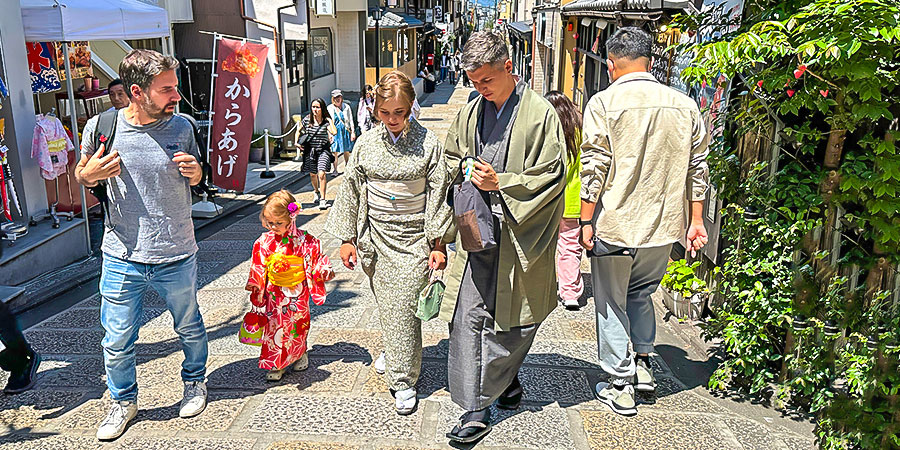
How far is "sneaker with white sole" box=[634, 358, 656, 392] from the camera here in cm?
402

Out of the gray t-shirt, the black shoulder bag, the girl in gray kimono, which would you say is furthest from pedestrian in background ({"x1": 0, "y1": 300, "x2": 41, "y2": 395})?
the girl in gray kimono

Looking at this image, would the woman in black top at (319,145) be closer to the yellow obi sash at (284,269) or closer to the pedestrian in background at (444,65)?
the yellow obi sash at (284,269)

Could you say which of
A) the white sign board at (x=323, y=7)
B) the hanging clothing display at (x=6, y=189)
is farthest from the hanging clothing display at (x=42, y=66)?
the white sign board at (x=323, y=7)

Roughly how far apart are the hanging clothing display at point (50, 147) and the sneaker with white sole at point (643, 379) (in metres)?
6.17

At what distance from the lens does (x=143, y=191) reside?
138 inches

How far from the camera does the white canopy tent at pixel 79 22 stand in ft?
21.7

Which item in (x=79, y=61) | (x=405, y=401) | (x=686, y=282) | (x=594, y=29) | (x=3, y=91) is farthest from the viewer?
(x=594, y=29)

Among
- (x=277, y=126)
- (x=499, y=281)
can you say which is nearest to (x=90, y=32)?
(x=499, y=281)

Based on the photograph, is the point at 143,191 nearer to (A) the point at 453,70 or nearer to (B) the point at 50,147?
(B) the point at 50,147

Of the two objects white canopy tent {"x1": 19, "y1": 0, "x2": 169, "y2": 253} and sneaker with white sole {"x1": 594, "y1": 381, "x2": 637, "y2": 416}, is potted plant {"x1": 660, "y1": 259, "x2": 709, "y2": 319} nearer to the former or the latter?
sneaker with white sole {"x1": 594, "y1": 381, "x2": 637, "y2": 416}

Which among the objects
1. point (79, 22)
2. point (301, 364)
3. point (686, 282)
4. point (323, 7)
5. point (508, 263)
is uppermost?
point (323, 7)

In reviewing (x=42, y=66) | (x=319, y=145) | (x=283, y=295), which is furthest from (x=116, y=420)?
(x=319, y=145)

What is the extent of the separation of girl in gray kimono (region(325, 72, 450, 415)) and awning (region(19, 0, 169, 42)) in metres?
4.58

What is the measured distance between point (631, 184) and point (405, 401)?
1733 millimetres
